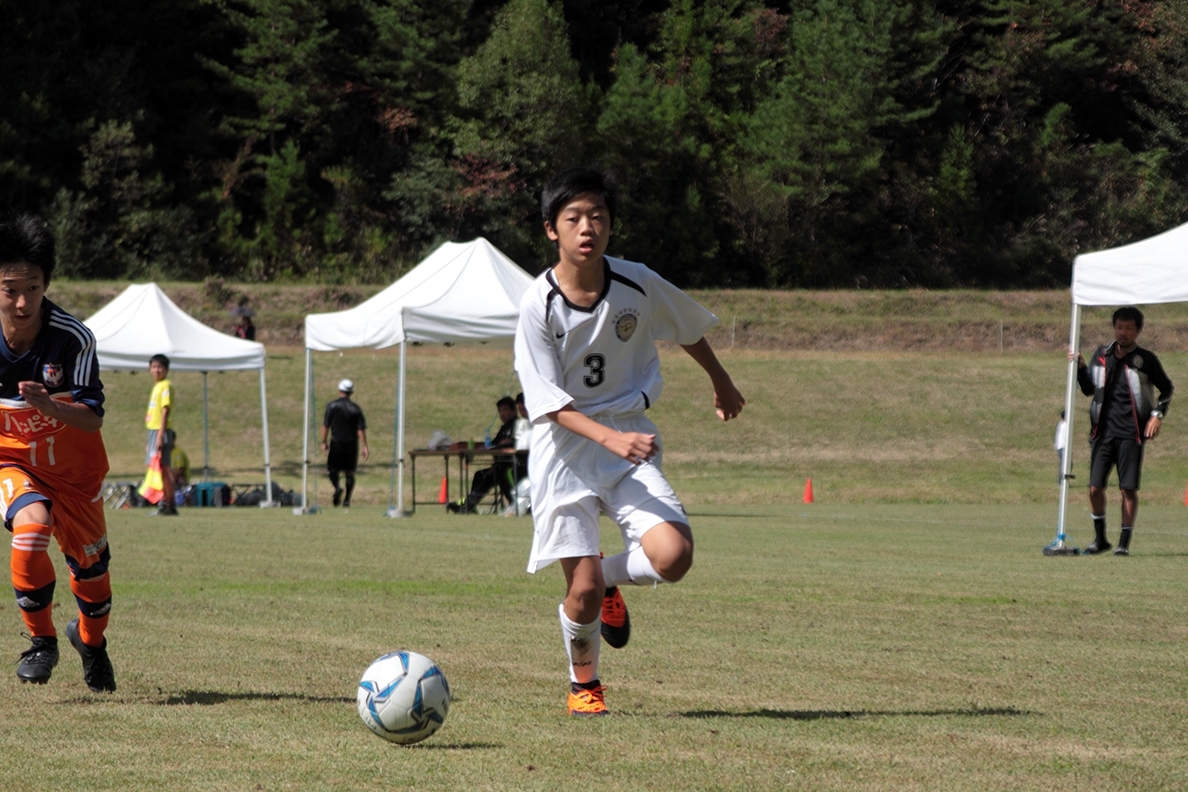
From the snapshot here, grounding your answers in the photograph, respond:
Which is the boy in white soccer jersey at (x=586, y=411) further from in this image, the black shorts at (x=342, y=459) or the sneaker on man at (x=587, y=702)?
the black shorts at (x=342, y=459)

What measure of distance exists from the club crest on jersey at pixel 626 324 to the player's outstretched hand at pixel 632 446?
22.0 inches

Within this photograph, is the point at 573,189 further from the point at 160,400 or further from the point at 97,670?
the point at 160,400

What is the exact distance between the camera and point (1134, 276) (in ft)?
41.1

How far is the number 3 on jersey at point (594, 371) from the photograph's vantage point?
5.24m

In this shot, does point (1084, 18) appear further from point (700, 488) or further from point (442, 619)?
point (442, 619)

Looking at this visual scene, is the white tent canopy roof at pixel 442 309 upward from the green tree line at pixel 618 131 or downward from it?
downward

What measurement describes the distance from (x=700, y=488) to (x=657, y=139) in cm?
3561

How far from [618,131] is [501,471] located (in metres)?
40.3

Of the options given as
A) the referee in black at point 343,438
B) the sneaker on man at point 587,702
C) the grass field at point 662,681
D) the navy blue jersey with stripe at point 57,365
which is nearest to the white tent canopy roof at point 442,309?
the referee in black at point 343,438

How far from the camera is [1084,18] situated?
63.4 meters

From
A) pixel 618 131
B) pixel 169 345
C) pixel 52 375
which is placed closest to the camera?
pixel 52 375

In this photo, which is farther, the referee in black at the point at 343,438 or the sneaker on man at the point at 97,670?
the referee in black at the point at 343,438

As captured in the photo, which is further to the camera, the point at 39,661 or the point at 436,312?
the point at 436,312

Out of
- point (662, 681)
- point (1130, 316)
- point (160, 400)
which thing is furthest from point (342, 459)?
point (662, 681)
